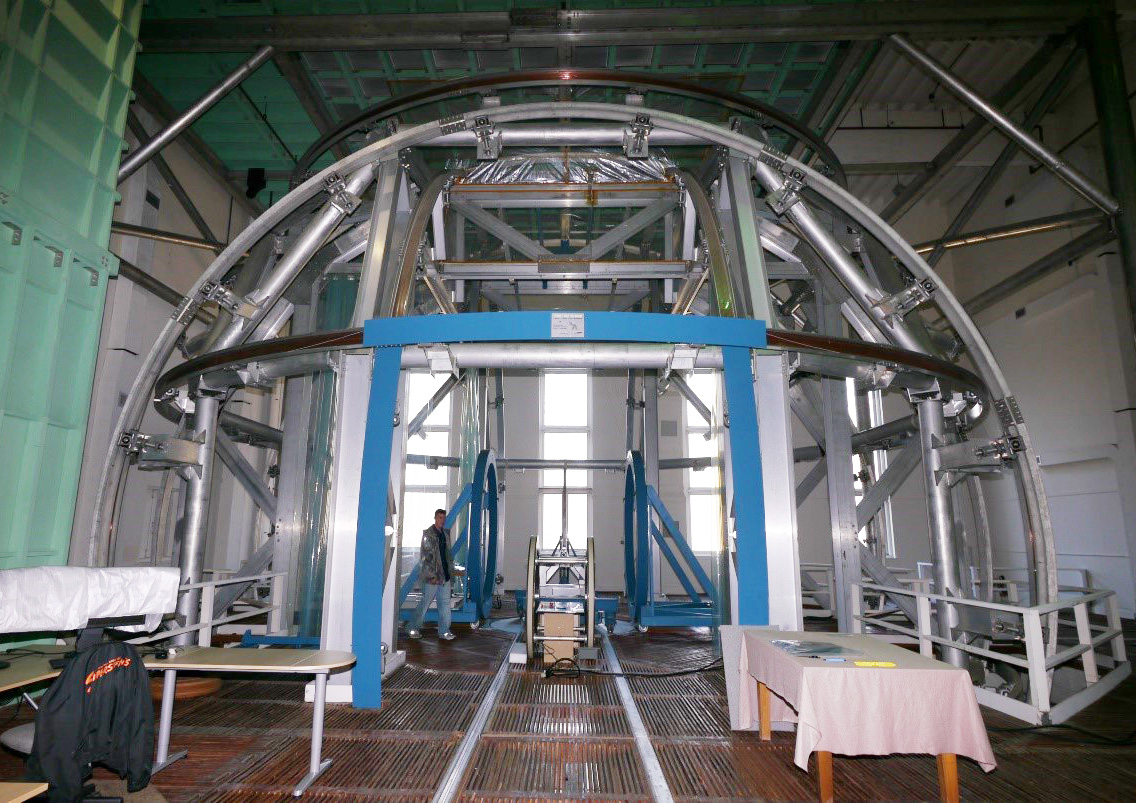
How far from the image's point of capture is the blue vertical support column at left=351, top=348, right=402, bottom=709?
574 cm

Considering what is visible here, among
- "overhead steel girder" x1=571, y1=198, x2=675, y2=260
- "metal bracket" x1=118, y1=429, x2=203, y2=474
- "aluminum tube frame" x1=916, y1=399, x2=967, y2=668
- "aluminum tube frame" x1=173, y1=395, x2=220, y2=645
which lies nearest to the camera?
"aluminum tube frame" x1=916, y1=399, x2=967, y2=668

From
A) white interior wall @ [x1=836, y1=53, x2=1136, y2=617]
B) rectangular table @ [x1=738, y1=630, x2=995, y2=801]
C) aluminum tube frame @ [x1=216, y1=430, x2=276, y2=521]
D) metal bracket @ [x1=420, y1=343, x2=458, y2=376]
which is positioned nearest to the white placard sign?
metal bracket @ [x1=420, y1=343, x2=458, y2=376]

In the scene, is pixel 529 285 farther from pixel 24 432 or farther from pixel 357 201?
pixel 24 432

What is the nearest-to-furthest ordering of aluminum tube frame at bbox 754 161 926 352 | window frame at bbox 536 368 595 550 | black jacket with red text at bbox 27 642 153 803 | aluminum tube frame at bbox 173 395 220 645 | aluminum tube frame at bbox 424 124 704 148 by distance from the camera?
1. black jacket with red text at bbox 27 642 153 803
2. aluminum tube frame at bbox 173 395 220 645
3. aluminum tube frame at bbox 754 161 926 352
4. aluminum tube frame at bbox 424 124 704 148
5. window frame at bbox 536 368 595 550

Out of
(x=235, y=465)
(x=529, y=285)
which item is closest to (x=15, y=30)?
(x=235, y=465)

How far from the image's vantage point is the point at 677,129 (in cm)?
767

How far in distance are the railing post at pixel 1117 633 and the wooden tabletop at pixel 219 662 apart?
8.38 meters

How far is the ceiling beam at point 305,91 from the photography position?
941 cm

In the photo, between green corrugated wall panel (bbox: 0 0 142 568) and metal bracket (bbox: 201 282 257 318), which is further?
metal bracket (bbox: 201 282 257 318)

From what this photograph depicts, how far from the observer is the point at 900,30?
341 inches

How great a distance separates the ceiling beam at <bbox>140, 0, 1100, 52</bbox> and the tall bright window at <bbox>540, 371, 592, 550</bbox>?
35.8 ft

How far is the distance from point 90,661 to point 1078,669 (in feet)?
32.7

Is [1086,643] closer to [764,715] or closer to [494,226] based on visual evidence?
[764,715]

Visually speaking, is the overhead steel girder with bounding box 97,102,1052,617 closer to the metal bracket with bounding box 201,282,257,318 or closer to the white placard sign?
the metal bracket with bounding box 201,282,257,318
